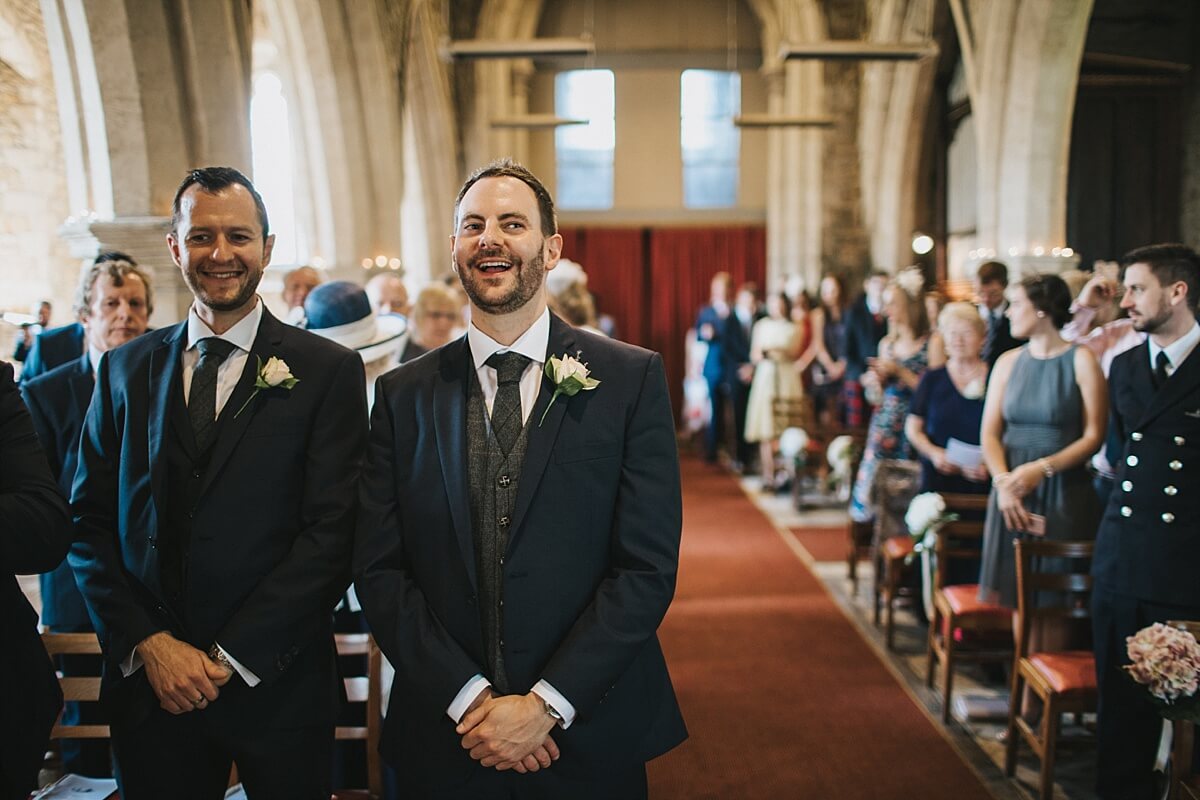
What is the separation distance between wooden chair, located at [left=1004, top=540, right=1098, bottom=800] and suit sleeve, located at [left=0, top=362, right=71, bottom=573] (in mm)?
2586

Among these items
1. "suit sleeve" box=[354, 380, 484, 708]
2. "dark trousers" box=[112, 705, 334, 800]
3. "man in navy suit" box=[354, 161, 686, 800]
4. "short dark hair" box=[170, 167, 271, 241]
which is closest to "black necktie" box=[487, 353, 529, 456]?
"man in navy suit" box=[354, 161, 686, 800]

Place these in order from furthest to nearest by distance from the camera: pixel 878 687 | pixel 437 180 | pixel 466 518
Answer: pixel 437 180, pixel 878 687, pixel 466 518

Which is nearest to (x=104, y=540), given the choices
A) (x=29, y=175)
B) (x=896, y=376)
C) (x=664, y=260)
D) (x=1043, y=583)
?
(x=1043, y=583)

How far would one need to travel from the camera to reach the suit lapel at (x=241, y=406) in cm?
184

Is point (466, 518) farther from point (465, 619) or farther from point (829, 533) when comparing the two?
point (829, 533)

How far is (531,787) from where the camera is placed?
171 centimetres

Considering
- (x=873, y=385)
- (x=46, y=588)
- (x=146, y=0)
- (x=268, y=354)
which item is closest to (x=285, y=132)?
(x=146, y=0)

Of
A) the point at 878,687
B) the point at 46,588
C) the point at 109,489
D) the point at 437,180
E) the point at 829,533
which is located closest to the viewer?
the point at 109,489

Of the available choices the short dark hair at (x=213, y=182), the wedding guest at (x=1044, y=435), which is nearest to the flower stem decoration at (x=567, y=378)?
the short dark hair at (x=213, y=182)

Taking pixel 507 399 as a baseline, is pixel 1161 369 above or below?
below

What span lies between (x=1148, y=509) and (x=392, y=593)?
2.16 meters

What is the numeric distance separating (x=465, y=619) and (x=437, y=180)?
987cm

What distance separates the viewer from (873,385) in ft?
18.5

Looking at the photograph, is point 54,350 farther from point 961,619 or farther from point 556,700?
point 961,619
